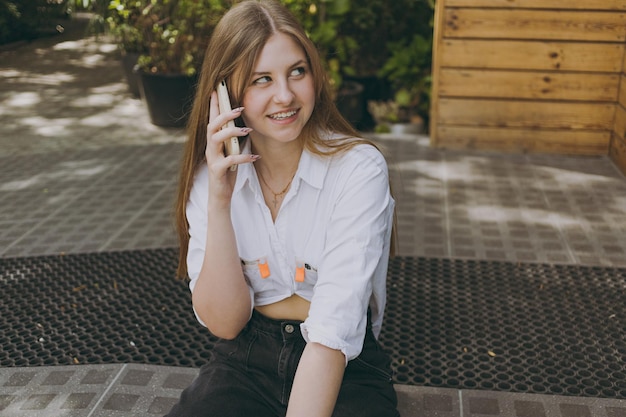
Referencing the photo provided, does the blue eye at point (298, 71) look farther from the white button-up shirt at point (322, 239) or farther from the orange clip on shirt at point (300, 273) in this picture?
the orange clip on shirt at point (300, 273)

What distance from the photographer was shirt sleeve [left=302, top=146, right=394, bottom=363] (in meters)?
1.75

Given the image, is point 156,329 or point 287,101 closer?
point 287,101

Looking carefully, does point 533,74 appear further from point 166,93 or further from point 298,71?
point 298,71

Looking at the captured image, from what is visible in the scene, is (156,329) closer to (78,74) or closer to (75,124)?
(75,124)

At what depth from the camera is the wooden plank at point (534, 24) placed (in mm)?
5039

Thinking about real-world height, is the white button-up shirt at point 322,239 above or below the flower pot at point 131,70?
above

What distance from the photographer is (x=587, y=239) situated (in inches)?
148

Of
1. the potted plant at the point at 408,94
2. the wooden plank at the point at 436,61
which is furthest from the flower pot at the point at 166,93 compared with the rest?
the wooden plank at the point at 436,61

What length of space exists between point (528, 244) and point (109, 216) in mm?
2473

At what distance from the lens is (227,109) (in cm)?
187

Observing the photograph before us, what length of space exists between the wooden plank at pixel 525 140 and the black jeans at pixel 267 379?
145 inches

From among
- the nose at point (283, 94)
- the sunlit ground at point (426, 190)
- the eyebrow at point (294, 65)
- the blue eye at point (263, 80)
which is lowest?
the sunlit ground at point (426, 190)

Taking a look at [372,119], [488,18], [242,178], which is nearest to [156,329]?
[242,178]

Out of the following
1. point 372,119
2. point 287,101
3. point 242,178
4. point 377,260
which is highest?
point 287,101
